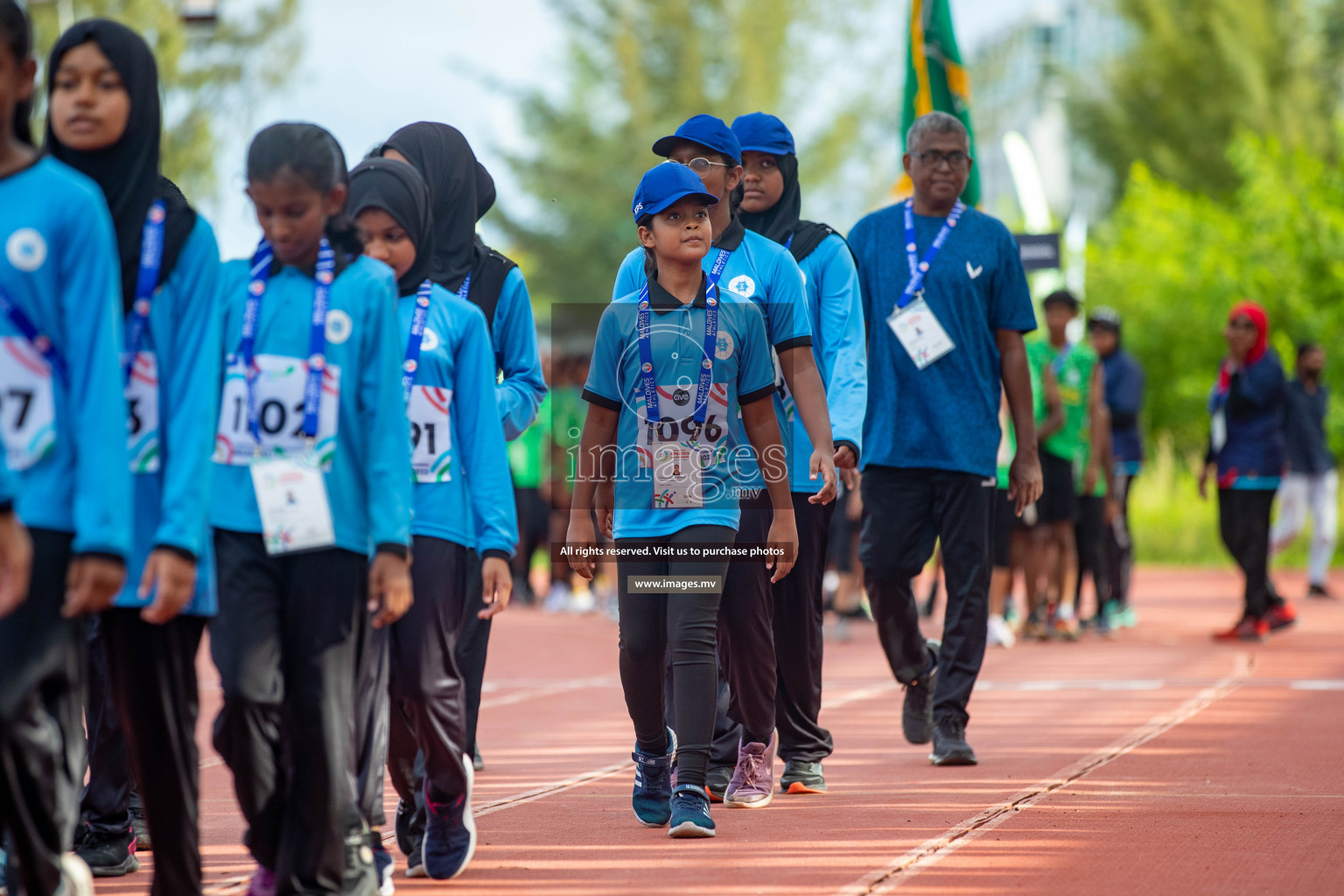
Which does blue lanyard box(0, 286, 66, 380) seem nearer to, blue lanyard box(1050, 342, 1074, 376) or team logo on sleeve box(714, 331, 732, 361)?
team logo on sleeve box(714, 331, 732, 361)

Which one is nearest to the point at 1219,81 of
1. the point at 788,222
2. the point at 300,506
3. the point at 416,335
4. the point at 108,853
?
the point at 788,222

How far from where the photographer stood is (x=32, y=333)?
3.66 meters

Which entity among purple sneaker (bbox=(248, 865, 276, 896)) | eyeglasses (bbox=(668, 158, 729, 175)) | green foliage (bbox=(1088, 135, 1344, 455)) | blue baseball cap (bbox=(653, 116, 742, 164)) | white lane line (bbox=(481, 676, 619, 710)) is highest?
green foliage (bbox=(1088, 135, 1344, 455))

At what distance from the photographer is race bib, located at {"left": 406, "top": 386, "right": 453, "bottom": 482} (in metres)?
4.87

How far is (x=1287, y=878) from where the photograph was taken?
493cm

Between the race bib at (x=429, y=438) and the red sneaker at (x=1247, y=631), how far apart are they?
9.17 meters

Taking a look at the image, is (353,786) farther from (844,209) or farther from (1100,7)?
(1100,7)

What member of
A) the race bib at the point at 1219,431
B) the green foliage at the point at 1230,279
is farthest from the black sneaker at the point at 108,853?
the green foliage at the point at 1230,279

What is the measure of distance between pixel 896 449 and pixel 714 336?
1769mm

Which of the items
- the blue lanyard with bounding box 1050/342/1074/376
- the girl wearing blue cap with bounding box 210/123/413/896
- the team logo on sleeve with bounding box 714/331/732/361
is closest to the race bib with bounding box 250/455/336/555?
the girl wearing blue cap with bounding box 210/123/413/896

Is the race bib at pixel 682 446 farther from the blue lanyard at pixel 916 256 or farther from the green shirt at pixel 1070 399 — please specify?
the green shirt at pixel 1070 399

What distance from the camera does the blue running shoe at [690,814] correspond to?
5.47 m

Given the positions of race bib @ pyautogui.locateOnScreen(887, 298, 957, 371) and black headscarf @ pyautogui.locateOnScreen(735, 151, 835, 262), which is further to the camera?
race bib @ pyautogui.locateOnScreen(887, 298, 957, 371)

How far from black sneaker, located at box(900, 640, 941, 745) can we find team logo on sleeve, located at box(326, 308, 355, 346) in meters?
3.93
